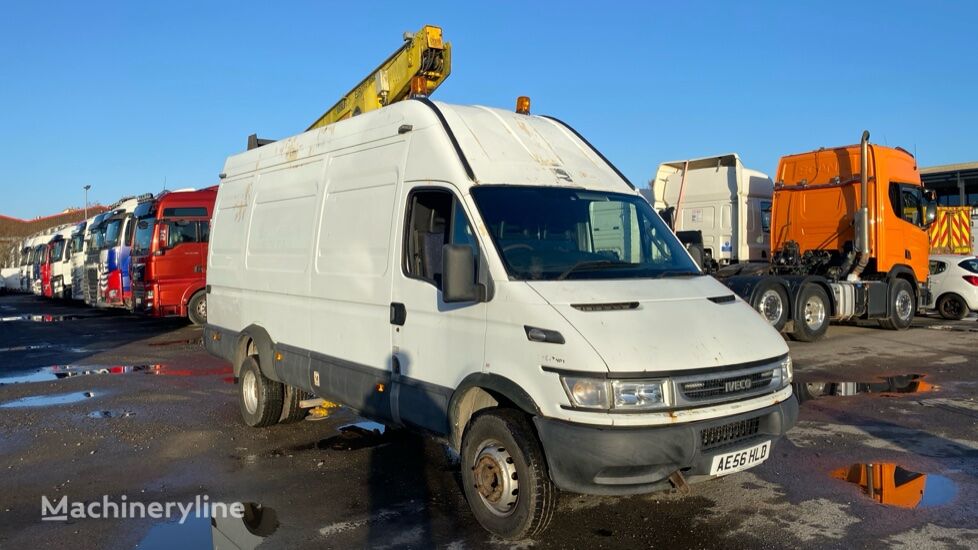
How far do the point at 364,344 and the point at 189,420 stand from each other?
329 centimetres

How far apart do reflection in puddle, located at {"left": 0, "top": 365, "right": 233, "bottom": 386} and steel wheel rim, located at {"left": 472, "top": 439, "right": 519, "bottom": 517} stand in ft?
25.0

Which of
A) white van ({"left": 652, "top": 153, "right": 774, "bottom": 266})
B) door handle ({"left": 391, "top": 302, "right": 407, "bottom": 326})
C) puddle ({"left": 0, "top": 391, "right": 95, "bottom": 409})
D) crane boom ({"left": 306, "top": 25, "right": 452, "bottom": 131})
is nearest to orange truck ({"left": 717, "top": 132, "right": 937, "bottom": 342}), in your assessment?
white van ({"left": 652, "top": 153, "right": 774, "bottom": 266})

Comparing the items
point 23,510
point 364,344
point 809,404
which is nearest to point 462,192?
point 364,344

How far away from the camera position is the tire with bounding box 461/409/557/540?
446 cm

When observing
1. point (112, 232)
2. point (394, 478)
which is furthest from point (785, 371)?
point (112, 232)

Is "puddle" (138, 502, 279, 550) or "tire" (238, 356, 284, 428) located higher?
"tire" (238, 356, 284, 428)

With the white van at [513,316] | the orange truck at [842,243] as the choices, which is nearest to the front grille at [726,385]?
the white van at [513,316]

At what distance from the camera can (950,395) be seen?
8.97 m

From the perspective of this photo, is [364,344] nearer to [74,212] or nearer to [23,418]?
[23,418]

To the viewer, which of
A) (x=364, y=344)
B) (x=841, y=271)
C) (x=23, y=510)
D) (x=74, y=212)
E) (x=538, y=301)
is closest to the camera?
(x=538, y=301)

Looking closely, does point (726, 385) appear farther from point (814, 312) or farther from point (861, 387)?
point (814, 312)

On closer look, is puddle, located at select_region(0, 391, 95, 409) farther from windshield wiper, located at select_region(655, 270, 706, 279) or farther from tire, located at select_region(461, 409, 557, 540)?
windshield wiper, located at select_region(655, 270, 706, 279)

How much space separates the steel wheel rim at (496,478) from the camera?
462 centimetres

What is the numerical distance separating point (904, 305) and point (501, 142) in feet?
42.7
